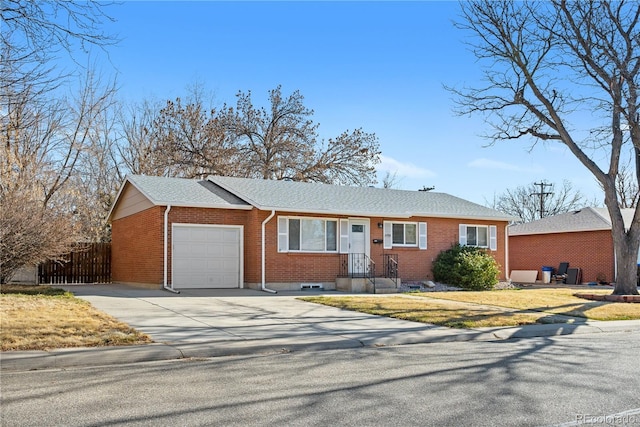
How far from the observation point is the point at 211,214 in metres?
21.3

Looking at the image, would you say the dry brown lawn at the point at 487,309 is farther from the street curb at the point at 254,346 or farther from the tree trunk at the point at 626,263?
the tree trunk at the point at 626,263

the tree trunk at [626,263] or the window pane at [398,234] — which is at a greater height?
the window pane at [398,234]

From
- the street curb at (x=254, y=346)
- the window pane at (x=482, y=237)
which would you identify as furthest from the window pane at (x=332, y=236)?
the street curb at (x=254, y=346)

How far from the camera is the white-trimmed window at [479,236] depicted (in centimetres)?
2630

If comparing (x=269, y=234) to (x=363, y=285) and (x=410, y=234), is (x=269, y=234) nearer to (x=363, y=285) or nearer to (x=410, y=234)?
(x=363, y=285)

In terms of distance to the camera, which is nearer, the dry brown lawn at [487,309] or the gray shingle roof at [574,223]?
the dry brown lawn at [487,309]

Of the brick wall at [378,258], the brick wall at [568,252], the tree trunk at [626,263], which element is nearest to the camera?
the tree trunk at [626,263]

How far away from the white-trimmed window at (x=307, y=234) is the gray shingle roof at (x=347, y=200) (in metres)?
0.62

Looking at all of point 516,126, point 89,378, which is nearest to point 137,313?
point 89,378

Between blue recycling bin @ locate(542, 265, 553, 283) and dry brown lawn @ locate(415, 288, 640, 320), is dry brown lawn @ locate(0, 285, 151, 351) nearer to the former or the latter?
dry brown lawn @ locate(415, 288, 640, 320)

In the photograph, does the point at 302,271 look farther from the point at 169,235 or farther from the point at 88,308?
the point at 88,308

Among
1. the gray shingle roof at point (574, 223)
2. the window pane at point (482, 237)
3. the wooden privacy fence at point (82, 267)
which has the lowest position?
the wooden privacy fence at point (82, 267)

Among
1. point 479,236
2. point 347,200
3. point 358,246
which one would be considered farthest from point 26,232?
point 479,236

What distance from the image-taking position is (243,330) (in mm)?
11023
